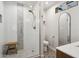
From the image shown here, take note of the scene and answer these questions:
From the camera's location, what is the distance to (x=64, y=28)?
3107mm

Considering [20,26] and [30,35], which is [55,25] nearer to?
[30,35]

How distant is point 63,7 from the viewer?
10.2 feet

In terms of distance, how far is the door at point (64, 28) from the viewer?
2.88 metres

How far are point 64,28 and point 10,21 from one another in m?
1.74

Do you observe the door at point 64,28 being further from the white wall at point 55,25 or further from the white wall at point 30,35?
the white wall at point 30,35

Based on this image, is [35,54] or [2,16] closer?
[2,16]

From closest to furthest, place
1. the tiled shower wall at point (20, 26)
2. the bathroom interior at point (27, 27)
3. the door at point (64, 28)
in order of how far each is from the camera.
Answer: the bathroom interior at point (27, 27) → the tiled shower wall at point (20, 26) → the door at point (64, 28)

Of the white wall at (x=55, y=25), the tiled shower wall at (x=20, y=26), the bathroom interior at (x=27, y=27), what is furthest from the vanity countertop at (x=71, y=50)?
the tiled shower wall at (x=20, y=26)

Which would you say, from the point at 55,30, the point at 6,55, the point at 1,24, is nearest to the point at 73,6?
the point at 55,30

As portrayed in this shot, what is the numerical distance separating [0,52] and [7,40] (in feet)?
1.12

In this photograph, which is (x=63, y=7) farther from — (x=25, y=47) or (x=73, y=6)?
(x=25, y=47)

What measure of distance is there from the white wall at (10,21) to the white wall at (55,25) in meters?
1.63

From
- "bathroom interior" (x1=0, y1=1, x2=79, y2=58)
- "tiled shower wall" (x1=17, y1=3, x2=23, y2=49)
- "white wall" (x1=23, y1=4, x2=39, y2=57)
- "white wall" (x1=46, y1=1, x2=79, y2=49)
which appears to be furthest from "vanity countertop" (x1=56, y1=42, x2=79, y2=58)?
"tiled shower wall" (x1=17, y1=3, x2=23, y2=49)

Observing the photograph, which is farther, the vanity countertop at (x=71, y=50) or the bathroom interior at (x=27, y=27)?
the bathroom interior at (x=27, y=27)
